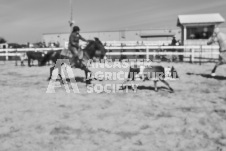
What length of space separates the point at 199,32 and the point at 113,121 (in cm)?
1891

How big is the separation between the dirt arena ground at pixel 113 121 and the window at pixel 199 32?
49.1 ft

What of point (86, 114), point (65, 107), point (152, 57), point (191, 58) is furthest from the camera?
point (152, 57)

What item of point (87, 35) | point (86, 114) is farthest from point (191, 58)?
point (87, 35)

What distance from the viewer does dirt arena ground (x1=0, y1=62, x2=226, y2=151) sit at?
3734mm

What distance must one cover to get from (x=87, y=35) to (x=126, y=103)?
132 feet

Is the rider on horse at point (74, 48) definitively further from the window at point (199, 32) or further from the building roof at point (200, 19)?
the window at point (199, 32)

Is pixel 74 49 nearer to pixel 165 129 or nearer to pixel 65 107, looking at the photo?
pixel 65 107

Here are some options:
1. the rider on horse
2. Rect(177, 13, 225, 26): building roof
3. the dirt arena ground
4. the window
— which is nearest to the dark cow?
the dirt arena ground

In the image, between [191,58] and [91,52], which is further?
[191,58]

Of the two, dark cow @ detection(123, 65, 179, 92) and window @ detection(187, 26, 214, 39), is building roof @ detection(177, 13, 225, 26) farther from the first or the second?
dark cow @ detection(123, 65, 179, 92)

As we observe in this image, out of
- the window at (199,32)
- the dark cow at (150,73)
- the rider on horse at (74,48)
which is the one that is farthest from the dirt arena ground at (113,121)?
the window at (199,32)

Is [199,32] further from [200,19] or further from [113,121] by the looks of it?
[113,121]

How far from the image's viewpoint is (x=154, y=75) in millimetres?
7582

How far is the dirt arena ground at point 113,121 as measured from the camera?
Result: 3734 mm
